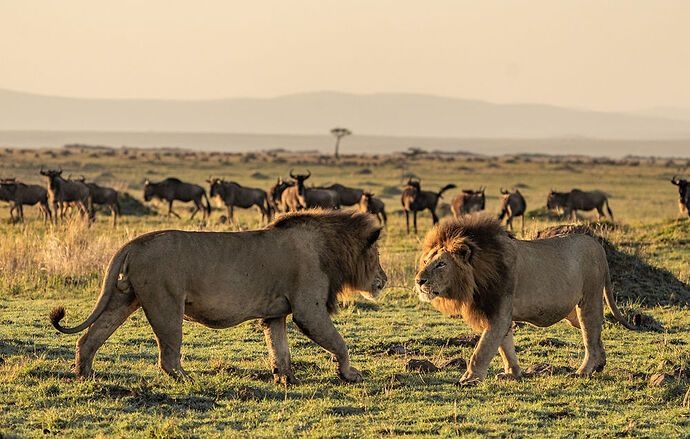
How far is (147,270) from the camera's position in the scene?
24.4 ft

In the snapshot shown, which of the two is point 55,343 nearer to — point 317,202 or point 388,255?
point 388,255

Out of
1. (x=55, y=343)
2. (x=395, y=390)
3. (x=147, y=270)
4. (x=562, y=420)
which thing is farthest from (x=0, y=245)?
(x=562, y=420)

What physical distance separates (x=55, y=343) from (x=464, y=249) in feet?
18.3

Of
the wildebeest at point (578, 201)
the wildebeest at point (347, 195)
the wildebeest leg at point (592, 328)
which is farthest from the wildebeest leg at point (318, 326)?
the wildebeest at point (578, 201)

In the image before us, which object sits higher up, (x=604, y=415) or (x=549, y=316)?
(x=549, y=316)

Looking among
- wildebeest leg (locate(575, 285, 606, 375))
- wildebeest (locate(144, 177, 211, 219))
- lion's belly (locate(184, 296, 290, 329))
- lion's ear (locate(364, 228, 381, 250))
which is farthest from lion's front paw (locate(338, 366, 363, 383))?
wildebeest (locate(144, 177, 211, 219))

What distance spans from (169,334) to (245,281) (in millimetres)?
857

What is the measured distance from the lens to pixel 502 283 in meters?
7.91

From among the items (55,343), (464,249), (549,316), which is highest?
(464,249)

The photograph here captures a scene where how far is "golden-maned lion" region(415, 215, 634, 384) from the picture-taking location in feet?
25.8

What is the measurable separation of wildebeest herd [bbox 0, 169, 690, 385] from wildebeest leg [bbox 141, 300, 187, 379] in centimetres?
1

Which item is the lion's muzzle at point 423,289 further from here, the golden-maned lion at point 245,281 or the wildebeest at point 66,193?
the wildebeest at point 66,193

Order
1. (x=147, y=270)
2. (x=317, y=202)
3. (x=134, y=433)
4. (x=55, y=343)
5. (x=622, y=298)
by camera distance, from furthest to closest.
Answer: (x=317, y=202)
(x=622, y=298)
(x=55, y=343)
(x=147, y=270)
(x=134, y=433)

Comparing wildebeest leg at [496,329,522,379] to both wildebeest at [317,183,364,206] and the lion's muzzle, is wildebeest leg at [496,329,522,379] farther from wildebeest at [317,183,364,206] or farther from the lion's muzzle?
wildebeest at [317,183,364,206]
